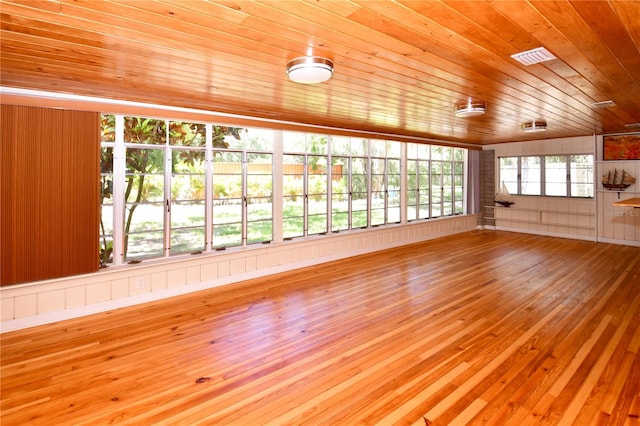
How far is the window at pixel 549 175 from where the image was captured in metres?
7.94

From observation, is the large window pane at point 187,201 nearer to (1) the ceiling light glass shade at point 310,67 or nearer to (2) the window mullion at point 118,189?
(2) the window mullion at point 118,189

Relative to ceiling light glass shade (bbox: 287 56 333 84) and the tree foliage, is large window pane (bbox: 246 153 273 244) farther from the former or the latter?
ceiling light glass shade (bbox: 287 56 333 84)

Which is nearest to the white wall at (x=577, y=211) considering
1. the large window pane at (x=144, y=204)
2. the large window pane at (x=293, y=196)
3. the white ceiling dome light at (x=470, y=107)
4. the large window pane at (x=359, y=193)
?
the large window pane at (x=359, y=193)

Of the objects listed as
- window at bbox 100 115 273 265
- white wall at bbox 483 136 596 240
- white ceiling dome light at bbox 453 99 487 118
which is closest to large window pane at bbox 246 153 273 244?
window at bbox 100 115 273 265

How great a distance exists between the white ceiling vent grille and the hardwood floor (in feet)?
7.72

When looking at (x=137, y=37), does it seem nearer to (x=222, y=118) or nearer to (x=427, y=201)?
(x=222, y=118)

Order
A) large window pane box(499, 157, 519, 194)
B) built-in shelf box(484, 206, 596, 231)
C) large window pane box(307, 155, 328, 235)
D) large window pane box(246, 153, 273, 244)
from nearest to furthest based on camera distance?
large window pane box(246, 153, 273, 244) → large window pane box(307, 155, 328, 235) → built-in shelf box(484, 206, 596, 231) → large window pane box(499, 157, 519, 194)

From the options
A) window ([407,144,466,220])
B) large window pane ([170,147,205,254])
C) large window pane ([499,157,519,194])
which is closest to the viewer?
large window pane ([170,147,205,254])

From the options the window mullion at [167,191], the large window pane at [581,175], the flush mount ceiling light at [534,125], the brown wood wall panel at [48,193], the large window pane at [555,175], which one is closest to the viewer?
the brown wood wall panel at [48,193]

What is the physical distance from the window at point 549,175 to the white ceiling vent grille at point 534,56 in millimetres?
6698

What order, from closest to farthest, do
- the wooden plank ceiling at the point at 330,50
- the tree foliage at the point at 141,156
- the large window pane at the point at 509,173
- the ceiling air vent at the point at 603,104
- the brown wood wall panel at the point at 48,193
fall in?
the wooden plank ceiling at the point at 330,50 < the brown wood wall panel at the point at 48,193 < the tree foliage at the point at 141,156 < the ceiling air vent at the point at 603,104 < the large window pane at the point at 509,173

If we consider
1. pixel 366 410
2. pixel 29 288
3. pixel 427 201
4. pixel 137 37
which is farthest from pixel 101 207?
pixel 427 201

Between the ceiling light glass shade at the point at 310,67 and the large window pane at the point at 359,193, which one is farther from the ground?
the ceiling light glass shade at the point at 310,67

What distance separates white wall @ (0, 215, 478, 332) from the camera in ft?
11.4
